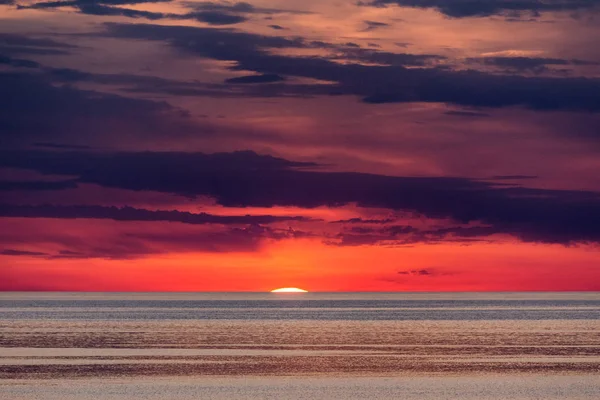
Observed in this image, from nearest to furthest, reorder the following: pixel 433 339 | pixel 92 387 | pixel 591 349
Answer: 1. pixel 92 387
2. pixel 591 349
3. pixel 433 339

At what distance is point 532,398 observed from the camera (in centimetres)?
4131

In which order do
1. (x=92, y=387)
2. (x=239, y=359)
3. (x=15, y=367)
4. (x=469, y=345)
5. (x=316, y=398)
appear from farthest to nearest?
(x=469, y=345)
(x=239, y=359)
(x=15, y=367)
(x=92, y=387)
(x=316, y=398)

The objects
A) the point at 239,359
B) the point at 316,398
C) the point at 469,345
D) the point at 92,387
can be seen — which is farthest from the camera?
the point at 469,345

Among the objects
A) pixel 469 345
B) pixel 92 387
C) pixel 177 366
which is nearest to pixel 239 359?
pixel 177 366

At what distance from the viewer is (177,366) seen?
173ft

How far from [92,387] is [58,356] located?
1584 cm

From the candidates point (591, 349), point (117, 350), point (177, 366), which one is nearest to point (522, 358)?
point (591, 349)

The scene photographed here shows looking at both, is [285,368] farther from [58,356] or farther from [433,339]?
[433,339]

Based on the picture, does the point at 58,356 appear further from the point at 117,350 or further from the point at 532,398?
the point at 532,398

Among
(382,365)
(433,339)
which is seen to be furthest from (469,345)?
(382,365)

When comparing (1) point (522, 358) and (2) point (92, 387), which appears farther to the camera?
(1) point (522, 358)

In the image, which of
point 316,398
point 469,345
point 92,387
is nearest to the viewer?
point 316,398

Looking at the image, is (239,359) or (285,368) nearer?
(285,368)

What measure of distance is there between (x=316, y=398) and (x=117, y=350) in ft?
91.0
